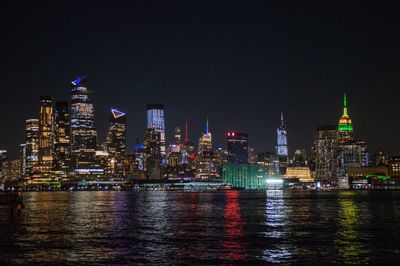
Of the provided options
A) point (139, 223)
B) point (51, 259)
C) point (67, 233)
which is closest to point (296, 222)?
point (139, 223)

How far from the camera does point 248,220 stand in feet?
303

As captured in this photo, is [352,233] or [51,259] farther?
[352,233]

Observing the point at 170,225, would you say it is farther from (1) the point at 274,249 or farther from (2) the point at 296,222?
(1) the point at 274,249

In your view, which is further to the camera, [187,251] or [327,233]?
[327,233]

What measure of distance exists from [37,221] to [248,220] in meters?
32.3

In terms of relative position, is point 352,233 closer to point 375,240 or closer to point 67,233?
point 375,240

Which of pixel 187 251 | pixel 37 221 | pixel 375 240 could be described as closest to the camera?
pixel 187 251

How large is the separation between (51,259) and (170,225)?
33.5 metres

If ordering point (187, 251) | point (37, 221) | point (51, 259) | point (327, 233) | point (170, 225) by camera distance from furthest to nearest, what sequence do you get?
point (37, 221)
point (170, 225)
point (327, 233)
point (187, 251)
point (51, 259)

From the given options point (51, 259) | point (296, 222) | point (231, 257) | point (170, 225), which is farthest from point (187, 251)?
point (296, 222)

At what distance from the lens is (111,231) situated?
73.7 metres

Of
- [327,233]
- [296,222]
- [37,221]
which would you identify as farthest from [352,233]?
[37,221]

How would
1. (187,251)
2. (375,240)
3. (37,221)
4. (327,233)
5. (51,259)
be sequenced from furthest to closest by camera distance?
(37,221)
(327,233)
(375,240)
(187,251)
(51,259)

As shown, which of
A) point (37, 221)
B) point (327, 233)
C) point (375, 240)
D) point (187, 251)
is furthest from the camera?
point (37, 221)
